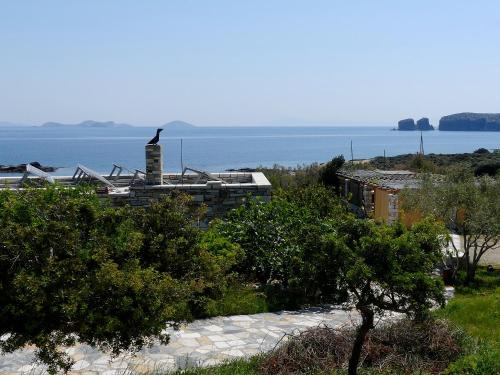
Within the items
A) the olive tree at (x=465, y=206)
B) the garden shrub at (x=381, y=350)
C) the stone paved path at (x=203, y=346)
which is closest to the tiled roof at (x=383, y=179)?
the olive tree at (x=465, y=206)

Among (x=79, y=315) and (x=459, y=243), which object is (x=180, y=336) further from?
(x=459, y=243)

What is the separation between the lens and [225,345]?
811cm

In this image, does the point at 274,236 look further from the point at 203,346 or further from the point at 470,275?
the point at 470,275

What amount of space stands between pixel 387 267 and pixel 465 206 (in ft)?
31.1

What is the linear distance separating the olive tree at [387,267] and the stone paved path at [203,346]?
1.91 m

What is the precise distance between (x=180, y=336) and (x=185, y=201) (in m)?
3.56

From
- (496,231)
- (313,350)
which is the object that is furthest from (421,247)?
(496,231)

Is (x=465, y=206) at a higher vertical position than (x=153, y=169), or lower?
lower

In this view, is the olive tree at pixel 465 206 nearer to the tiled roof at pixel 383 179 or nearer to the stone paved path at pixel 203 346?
the tiled roof at pixel 383 179

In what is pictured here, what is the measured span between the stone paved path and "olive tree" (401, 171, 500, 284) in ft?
18.2

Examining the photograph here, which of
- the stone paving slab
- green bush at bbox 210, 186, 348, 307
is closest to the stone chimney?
green bush at bbox 210, 186, 348, 307

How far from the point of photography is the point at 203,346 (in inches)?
318

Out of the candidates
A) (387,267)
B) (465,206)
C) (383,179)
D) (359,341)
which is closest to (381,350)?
(359,341)

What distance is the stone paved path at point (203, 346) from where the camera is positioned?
23.1 ft
